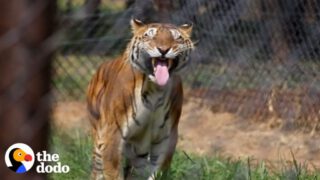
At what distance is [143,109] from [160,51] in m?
0.37

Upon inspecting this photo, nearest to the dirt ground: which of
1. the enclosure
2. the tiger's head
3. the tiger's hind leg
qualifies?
the enclosure

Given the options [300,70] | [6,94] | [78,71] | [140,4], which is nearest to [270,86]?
[300,70]

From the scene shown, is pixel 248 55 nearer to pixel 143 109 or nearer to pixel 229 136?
pixel 229 136

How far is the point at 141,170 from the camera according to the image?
497cm

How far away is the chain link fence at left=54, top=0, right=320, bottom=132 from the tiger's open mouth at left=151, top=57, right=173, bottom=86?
1.80 metres

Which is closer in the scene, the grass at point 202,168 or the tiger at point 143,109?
the grass at point 202,168

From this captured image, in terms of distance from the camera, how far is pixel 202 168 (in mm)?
4840

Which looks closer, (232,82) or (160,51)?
(160,51)

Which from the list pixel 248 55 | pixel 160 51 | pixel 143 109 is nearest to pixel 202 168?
pixel 143 109

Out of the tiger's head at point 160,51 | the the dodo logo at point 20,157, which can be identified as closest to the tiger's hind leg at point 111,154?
the tiger's head at point 160,51

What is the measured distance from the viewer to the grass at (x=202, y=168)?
462 cm

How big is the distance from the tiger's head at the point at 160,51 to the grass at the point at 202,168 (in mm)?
529

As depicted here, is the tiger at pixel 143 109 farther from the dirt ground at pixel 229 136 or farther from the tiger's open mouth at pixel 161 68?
the dirt ground at pixel 229 136

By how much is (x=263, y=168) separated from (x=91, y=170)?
0.97 m
